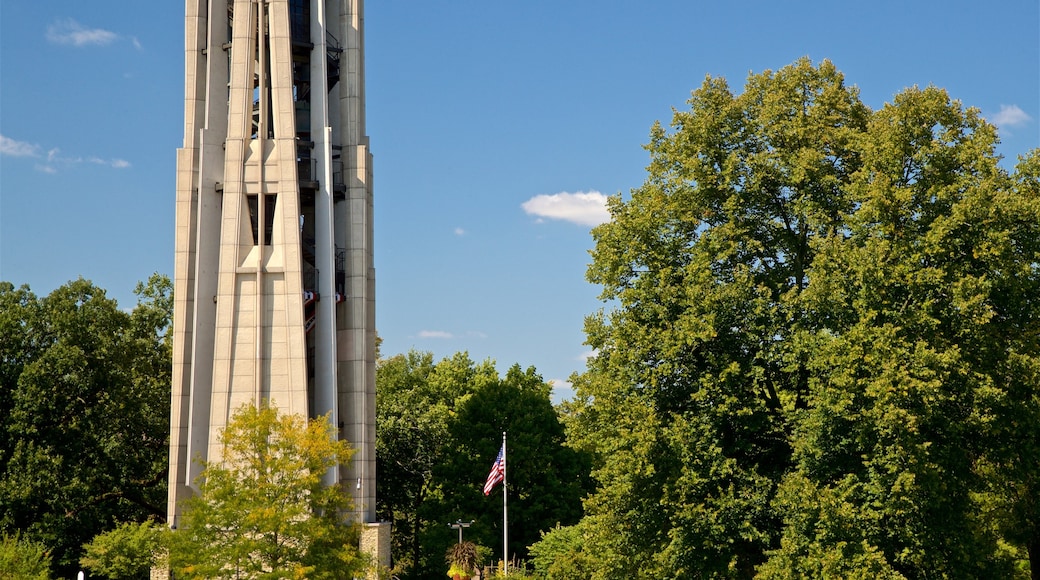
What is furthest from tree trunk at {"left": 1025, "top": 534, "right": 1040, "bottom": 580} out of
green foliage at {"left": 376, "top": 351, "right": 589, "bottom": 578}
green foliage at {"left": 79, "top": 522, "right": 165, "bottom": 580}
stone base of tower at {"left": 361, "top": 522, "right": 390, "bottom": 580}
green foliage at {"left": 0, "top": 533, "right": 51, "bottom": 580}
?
green foliage at {"left": 0, "top": 533, "right": 51, "bottom": 580}

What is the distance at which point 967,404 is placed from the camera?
34.6m

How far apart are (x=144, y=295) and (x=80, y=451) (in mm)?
10626

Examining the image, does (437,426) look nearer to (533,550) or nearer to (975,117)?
(533,550)

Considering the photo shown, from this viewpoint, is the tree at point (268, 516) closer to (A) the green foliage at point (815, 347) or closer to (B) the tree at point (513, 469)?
(A) the green foliage at point (815, 347)

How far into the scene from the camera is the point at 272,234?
154 feet

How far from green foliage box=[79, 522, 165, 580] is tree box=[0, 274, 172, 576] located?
4.04 meters

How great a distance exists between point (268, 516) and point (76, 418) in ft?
75.0

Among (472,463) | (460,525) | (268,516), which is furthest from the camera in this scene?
(472,463)

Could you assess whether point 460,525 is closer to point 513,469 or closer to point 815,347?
point 513,469

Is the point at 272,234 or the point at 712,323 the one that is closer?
the point at 712,323

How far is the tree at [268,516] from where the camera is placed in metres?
34.9

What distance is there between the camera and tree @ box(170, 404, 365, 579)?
115 ft

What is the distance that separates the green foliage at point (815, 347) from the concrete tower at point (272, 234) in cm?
1201

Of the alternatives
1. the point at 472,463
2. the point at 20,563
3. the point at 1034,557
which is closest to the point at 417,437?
the point at 472,463
